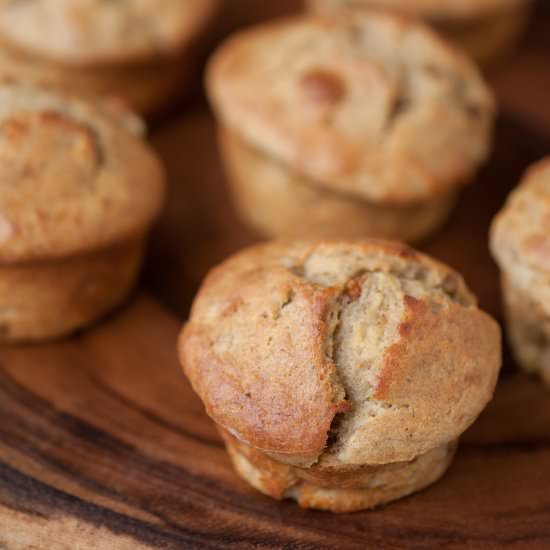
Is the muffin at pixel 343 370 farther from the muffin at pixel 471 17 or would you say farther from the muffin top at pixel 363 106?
the muffin at pixel 471 17

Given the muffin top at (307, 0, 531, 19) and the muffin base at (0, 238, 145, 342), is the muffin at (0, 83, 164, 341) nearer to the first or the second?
the muffin base at (0, 238, 145, 342)

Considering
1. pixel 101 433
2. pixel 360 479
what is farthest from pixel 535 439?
pixel 101 433

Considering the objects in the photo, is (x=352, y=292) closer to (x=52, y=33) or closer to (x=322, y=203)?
(x=322, y=203)

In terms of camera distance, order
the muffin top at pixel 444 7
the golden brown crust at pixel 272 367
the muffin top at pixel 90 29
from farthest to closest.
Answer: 1. the muffin top at pixel 444 7
2. the muffin top at pixel 90 29
3. the golden brown crust at pixel 272 367

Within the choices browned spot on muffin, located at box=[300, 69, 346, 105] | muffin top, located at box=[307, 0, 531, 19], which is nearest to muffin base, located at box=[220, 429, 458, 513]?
browned spot on muffin, located at box=[300, 69, 346, 105]

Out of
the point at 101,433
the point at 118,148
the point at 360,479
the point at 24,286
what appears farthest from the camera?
the point at 118,148

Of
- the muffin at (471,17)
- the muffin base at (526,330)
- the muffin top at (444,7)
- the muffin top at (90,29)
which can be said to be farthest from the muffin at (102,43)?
the muffin base at (526,330)

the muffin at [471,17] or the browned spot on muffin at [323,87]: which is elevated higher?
the browned spot on muffin at [323,87]

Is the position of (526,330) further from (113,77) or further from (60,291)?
(113,77)
